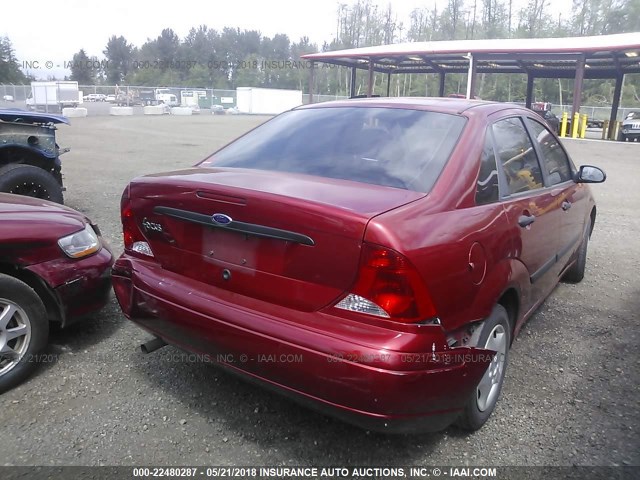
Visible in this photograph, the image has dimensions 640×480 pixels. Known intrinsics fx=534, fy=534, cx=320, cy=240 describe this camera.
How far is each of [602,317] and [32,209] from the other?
4201 mm

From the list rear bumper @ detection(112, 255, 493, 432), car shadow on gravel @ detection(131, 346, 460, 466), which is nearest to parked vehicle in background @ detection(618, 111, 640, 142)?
car shadow on gravel @ detection(131, 346, 460, 466)

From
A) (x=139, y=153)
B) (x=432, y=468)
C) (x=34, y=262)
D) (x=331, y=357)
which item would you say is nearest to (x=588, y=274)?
(x=432, y=468)

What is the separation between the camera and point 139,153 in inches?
575

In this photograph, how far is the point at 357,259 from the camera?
2117 mm

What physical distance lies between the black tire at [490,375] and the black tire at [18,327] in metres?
2.35

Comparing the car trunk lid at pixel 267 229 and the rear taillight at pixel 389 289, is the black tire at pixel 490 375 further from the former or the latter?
the car trunk lid at pixel 267 229

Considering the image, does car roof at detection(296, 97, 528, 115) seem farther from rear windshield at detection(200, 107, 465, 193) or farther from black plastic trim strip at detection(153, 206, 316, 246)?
black plastic trim strip at detection(153, 206, 316, 246)

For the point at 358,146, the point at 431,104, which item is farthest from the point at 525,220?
the point at 358,146

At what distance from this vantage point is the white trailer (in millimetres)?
47969

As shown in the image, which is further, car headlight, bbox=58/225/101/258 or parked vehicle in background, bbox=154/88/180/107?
parked vehicle in background, bbox=154/88/180/107

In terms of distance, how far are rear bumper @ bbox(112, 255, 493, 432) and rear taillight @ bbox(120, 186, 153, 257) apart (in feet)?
1.55

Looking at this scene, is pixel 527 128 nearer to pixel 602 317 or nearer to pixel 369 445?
pixel 602 317

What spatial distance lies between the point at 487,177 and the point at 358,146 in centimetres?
69

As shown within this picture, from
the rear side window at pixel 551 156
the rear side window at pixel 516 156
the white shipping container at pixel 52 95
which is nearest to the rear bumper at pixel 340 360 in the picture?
the rear side window at pixel 516 156
